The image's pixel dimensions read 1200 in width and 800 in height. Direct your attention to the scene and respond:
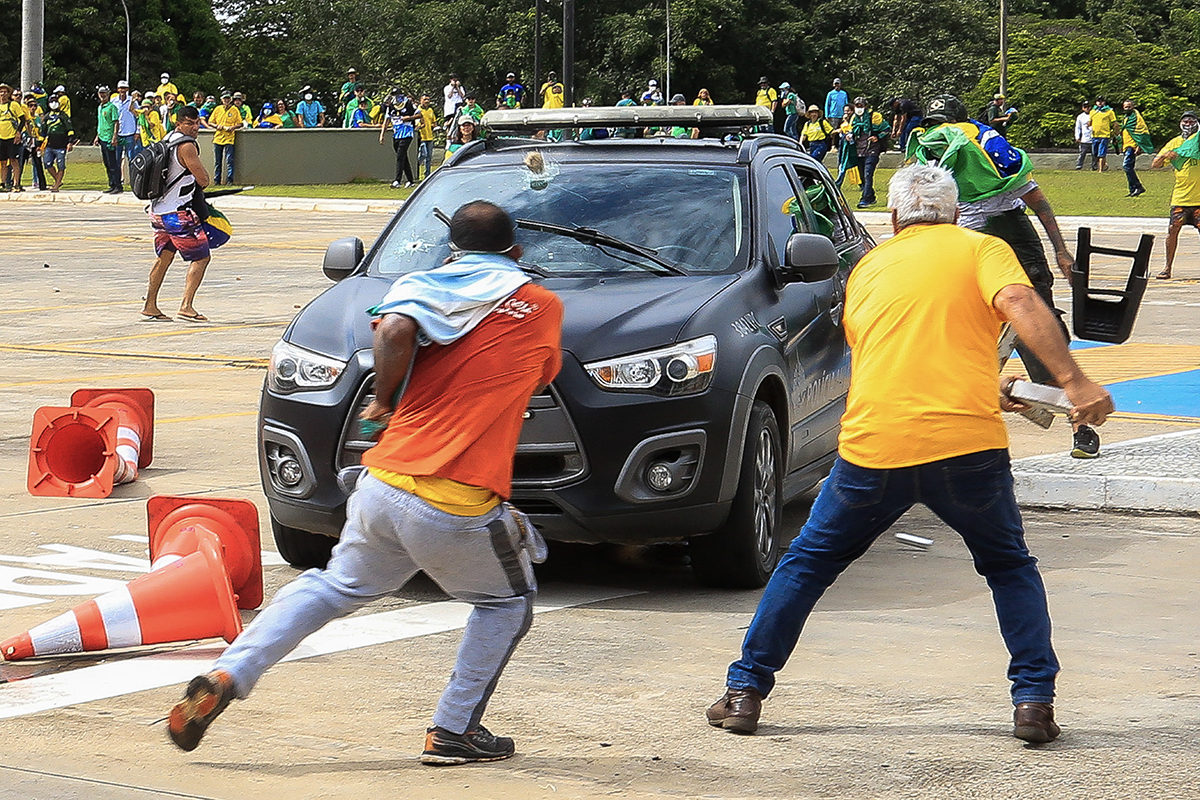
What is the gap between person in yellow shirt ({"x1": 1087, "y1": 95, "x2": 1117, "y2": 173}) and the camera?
43.9 metres

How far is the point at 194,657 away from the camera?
587cm

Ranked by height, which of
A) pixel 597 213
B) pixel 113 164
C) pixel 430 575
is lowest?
A: pixel 430 575

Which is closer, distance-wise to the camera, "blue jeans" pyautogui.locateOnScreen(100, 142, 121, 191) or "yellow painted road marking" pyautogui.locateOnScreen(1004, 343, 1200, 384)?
"yellow painted road marking" pyautogui.locateOnScreen(1004, 343, 1200, 384)

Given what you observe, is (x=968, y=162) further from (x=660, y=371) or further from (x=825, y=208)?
(x=660, y=371)

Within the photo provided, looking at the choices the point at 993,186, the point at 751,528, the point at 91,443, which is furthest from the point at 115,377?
the point at 751,528

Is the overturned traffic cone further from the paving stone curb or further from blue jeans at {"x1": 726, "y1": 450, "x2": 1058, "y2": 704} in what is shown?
blue jeans at {"x1": 726, "y1": 450, "x2": 1058, "y2": 704}

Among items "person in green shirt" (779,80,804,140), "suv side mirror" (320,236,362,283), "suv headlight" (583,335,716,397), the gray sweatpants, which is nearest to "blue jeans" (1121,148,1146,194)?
"person in green shirt" (779,80,804,140)

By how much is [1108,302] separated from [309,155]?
105 ft

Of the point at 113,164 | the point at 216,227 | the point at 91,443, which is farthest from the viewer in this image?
the point at 113,164

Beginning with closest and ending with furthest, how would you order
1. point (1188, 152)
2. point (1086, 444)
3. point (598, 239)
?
point (598, 239), point (1086, 444), point (1188, 152)

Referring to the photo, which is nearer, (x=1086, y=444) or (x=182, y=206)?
(x=1086, y=444)

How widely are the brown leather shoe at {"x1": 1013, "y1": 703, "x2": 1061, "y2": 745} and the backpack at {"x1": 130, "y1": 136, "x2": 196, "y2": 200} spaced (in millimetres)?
11433

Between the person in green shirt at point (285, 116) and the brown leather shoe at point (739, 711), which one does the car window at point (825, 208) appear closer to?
the brown leather shoe at point (739, 711)

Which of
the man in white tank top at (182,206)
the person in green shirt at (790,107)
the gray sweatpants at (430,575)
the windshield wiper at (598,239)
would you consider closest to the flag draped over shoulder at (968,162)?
the windshield wiper at (598,239)
